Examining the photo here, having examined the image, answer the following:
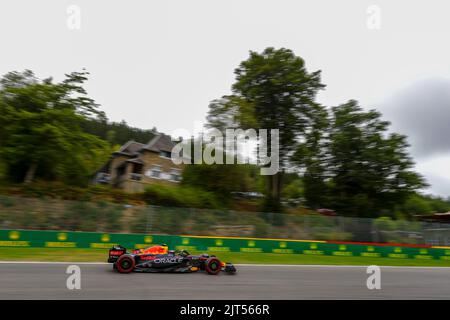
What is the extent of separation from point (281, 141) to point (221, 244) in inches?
691

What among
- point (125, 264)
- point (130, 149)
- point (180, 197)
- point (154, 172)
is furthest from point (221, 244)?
A: point (130, 149)

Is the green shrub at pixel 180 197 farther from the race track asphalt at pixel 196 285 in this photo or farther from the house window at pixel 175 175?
the race track asphalt at pixel 196 285

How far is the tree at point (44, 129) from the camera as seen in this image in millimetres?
22598

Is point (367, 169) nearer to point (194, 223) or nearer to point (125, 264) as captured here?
point (194, 223)

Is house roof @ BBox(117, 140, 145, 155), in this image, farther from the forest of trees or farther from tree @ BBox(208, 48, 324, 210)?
tree @ BBox(208, 48, 324, 210)

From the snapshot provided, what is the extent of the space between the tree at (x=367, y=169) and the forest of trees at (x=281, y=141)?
0.09 meters

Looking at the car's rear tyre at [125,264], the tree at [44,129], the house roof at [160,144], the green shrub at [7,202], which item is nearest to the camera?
the car's rear tyre at [125,264]

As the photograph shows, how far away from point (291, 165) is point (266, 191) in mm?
3588

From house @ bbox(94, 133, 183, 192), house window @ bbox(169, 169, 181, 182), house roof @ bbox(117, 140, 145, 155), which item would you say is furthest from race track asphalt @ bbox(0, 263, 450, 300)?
Result: house roof @ bbox(117, 140, 145, 155)

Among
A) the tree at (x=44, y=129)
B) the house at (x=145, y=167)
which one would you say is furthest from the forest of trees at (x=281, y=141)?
the house at (x=145, y=167)

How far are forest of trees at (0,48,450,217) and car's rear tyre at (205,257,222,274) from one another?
17449 millimetres

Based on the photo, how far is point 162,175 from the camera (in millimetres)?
37375

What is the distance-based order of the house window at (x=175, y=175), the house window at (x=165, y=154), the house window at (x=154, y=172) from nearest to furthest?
the house window at (x=154, y=172)
the house window at (x=165, y=154)
the house window at (x=175, y=175)

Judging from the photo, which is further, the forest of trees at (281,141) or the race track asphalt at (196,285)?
the forest of trees at (281,141)
